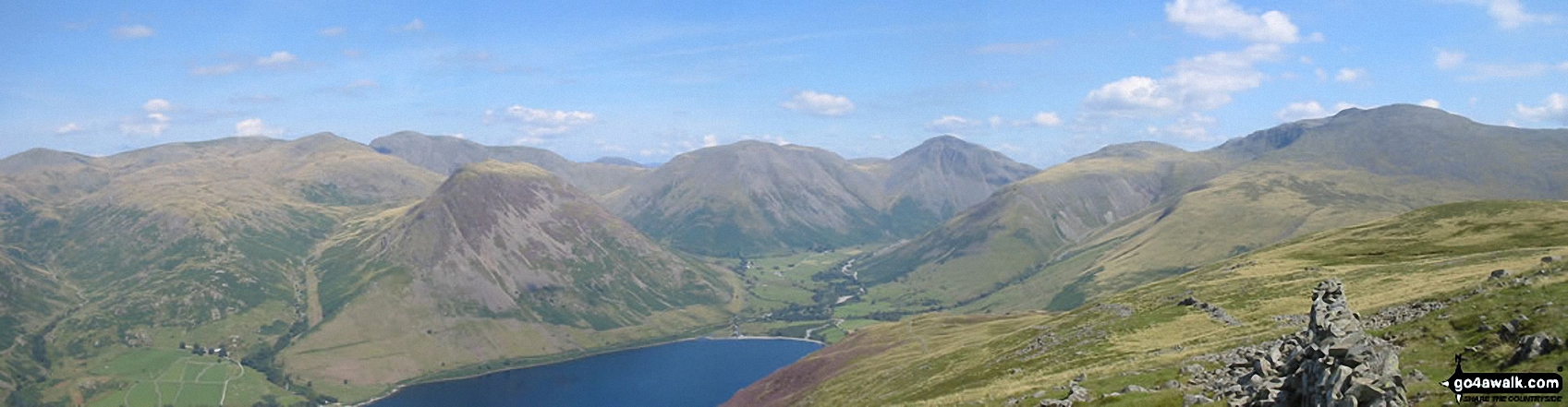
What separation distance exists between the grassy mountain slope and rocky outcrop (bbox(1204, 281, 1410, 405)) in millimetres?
4194

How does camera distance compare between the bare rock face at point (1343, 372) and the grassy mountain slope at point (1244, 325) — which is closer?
the bare rock face at point (1343, 372)

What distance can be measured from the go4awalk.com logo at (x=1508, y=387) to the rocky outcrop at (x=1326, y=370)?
2.74 m

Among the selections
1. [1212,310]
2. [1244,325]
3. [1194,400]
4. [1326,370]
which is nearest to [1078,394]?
[1194,400]

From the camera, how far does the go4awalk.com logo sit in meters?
36.4

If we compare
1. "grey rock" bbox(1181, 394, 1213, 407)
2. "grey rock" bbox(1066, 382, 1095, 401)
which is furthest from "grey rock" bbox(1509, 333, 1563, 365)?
"grey rock" bbox(1066, 382, 1095, 401)

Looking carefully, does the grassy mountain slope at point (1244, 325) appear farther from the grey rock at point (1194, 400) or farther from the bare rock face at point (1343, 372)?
the bare rock face at point (1343, 372)

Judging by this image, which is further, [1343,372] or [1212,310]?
[1212,310]

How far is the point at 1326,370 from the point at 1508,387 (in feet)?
29.3

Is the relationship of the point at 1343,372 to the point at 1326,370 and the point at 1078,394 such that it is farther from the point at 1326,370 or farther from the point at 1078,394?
the point at 1078,394

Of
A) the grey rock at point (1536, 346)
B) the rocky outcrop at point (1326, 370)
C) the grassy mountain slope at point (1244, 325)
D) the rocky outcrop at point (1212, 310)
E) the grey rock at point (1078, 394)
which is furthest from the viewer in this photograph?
the rocky outcrop at point (1212, 310)

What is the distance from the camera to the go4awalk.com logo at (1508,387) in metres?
36.4

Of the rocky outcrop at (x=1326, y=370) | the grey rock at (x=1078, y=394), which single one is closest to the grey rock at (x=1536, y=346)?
the rocky outcrop at (x=1326, y=370)

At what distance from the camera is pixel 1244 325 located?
83.1m

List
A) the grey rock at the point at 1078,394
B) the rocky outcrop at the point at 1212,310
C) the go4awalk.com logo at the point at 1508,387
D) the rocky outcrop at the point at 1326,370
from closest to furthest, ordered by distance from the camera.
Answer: the go4awalk.com logo at the point at 1508,387
the rocky outcrop at the point at 1326,370
the grey rock at the point at 1078,394
the rocky outcrop at the point at 1212,310
